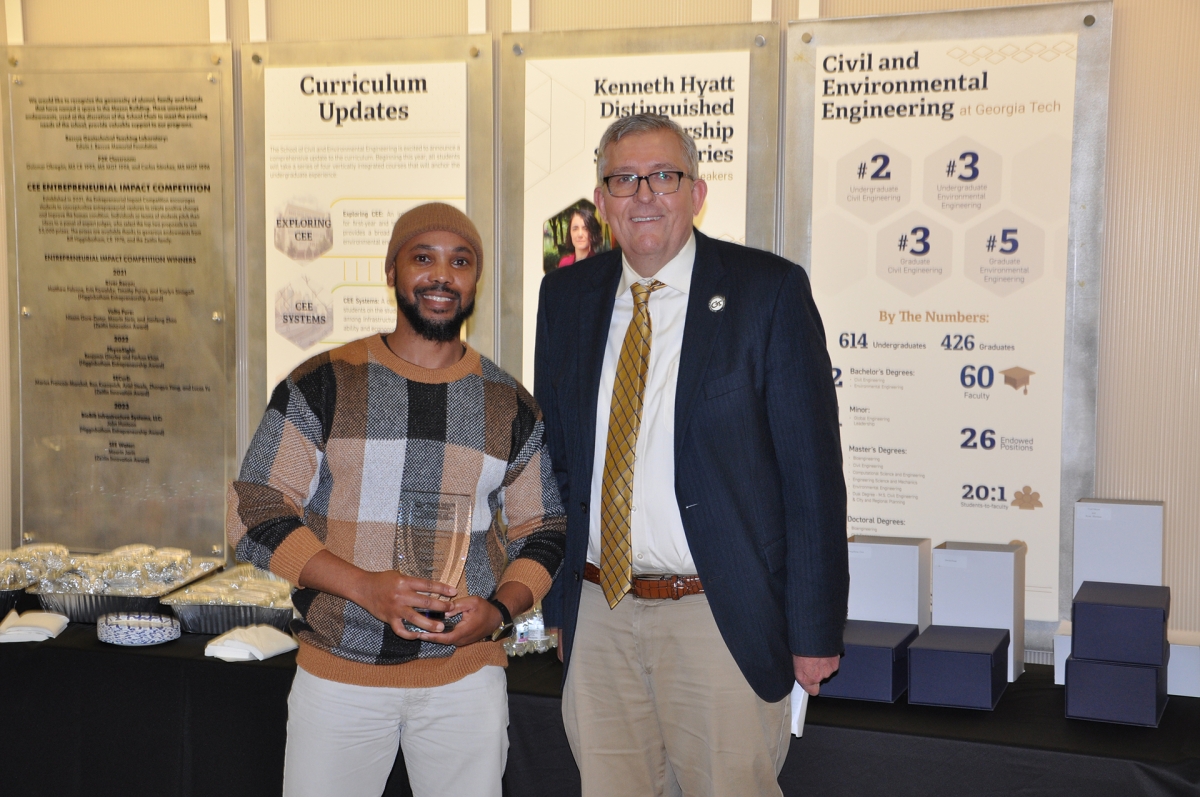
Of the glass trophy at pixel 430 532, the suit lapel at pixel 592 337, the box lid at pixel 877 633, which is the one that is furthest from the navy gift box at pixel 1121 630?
the glass trophy at pixel 430 532

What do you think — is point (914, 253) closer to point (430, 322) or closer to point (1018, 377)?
point (1018, 377)

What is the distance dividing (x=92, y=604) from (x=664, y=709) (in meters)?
2.05

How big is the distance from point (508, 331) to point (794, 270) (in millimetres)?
1638

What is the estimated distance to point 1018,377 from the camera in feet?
9.82

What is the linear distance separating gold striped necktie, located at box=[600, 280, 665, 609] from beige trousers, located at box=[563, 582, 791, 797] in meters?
0.08

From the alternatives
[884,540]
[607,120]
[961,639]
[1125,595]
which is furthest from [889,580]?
[607,120]

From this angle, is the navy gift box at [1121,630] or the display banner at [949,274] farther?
the display banner at [949,274]

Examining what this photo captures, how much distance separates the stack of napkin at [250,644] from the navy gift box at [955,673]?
1755mm

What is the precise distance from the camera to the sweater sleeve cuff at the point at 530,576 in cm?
192

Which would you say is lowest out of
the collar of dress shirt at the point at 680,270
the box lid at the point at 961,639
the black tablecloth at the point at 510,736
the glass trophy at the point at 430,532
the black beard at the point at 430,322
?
the black tablecloth at the point at 510,736

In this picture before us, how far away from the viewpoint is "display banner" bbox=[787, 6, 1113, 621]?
296 cm

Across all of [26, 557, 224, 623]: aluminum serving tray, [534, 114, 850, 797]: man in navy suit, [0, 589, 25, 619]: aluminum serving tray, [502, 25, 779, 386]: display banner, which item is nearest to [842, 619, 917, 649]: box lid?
[534, 114, 850, 797]: man in navy suit

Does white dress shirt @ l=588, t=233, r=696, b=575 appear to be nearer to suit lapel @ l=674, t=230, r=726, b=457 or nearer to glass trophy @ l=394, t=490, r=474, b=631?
suit lapel @ l=674, t=230, r=726, b=457

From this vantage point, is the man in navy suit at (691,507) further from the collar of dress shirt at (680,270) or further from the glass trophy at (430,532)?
the glass trophy at (430,532)
